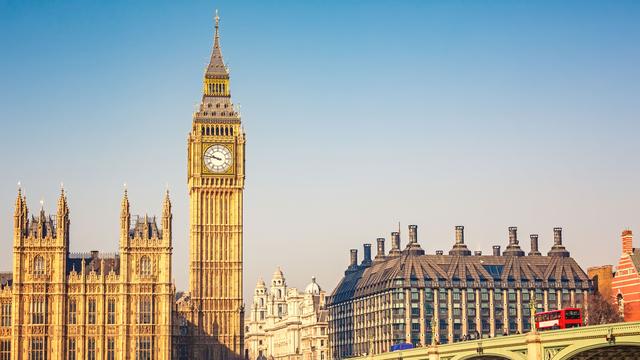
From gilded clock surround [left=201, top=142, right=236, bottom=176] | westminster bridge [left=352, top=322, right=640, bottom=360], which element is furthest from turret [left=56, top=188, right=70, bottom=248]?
westminster bridge [left=352, top=322, right=640, bottom=360]

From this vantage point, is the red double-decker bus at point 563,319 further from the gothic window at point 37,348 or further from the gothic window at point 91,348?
the gothic window at point 37,348

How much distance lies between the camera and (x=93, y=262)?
15050 centimetres

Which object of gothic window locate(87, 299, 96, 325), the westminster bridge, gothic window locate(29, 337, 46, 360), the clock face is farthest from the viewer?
the clock face

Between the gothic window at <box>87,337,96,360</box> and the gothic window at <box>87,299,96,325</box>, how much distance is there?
187 centimetres

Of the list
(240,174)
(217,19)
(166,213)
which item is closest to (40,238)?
(166,213)

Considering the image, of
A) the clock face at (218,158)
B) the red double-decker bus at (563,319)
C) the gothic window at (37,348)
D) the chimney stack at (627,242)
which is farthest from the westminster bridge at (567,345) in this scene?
the clock face at (218,158)

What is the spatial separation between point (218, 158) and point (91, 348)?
90.0 feet

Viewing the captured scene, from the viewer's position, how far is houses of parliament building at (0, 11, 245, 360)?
146500 millimetres

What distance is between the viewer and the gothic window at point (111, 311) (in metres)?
148

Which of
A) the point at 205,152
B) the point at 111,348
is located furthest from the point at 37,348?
the point at 205,152

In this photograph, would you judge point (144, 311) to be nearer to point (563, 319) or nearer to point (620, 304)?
point (620, 304)

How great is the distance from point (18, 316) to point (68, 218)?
1210cm

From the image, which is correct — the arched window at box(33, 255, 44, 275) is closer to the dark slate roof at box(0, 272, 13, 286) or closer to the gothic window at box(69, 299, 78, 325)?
the gothic window at box(69, 299, 78, 325)

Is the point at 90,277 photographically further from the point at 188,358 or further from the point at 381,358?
the point at 381,358
